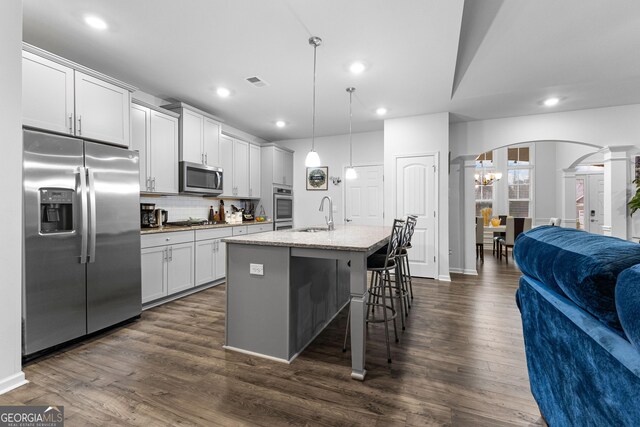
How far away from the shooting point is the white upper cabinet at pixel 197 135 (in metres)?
4.05

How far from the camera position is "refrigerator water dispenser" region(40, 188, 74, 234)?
2299mm

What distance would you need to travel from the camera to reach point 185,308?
3453 mm

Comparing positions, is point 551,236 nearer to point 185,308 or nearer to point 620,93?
point 185,308

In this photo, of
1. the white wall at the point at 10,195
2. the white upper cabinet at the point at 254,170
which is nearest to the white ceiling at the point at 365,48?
the white wall at the point at 10,195

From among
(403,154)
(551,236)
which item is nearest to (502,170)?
(403,154)

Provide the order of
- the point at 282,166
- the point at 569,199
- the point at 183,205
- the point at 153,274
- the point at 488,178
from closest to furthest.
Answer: the point at 153,274 → the point at 183,205 → the point at 282,166 → the point at 569,199 → the point at 488,178

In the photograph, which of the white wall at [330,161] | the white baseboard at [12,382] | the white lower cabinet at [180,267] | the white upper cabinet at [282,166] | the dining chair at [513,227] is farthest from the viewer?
the dining chair at [513,227]

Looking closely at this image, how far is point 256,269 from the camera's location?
2.33 m

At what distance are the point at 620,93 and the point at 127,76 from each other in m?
6.38

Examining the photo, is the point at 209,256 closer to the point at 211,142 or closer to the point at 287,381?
the point at 211,142

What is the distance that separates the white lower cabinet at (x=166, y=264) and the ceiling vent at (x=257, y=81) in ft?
6.81

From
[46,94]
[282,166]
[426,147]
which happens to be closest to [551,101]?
[426,147]

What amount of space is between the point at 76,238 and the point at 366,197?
4.71 m

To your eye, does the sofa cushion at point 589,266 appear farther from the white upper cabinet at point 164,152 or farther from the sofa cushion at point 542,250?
the white upper cabinet at point 164,152
